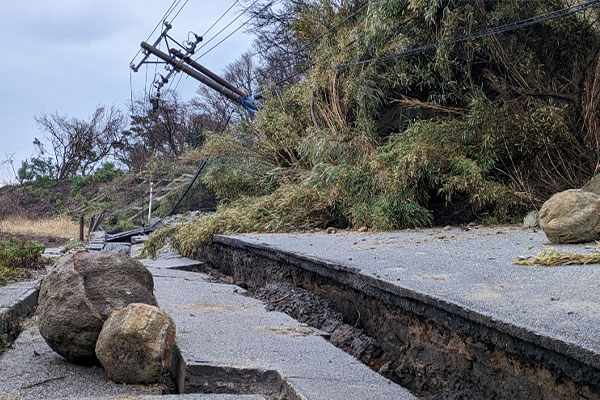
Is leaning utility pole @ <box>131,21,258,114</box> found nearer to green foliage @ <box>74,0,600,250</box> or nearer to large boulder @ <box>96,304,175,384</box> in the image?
green foliage @ <box>74,0,600,250</box>

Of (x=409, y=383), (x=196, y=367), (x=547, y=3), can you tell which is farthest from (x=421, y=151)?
(x=196, y=367)

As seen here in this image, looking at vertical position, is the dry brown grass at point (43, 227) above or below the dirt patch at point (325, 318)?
above

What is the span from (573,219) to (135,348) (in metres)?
3.15

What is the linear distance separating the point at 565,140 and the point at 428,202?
1602 millimetres

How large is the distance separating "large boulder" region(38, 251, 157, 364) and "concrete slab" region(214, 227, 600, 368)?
3.79 feet

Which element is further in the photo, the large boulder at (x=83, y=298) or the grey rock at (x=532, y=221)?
the grey rock at (x=532, y=221)

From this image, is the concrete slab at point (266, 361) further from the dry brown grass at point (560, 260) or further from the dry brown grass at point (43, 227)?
the dry brown grass at point (43, 227)

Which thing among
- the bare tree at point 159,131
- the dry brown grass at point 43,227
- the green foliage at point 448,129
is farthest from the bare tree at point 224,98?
the green foliage at point 448,129

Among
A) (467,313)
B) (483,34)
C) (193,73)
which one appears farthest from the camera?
(193,73)

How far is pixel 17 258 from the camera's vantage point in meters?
5.47

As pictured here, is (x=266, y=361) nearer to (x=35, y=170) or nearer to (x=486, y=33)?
(x=486, y=33)

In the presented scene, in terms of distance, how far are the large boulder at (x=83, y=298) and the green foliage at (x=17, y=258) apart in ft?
8.00

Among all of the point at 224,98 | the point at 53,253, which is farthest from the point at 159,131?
the point at 53,253

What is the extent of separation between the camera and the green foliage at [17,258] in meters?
4.72
